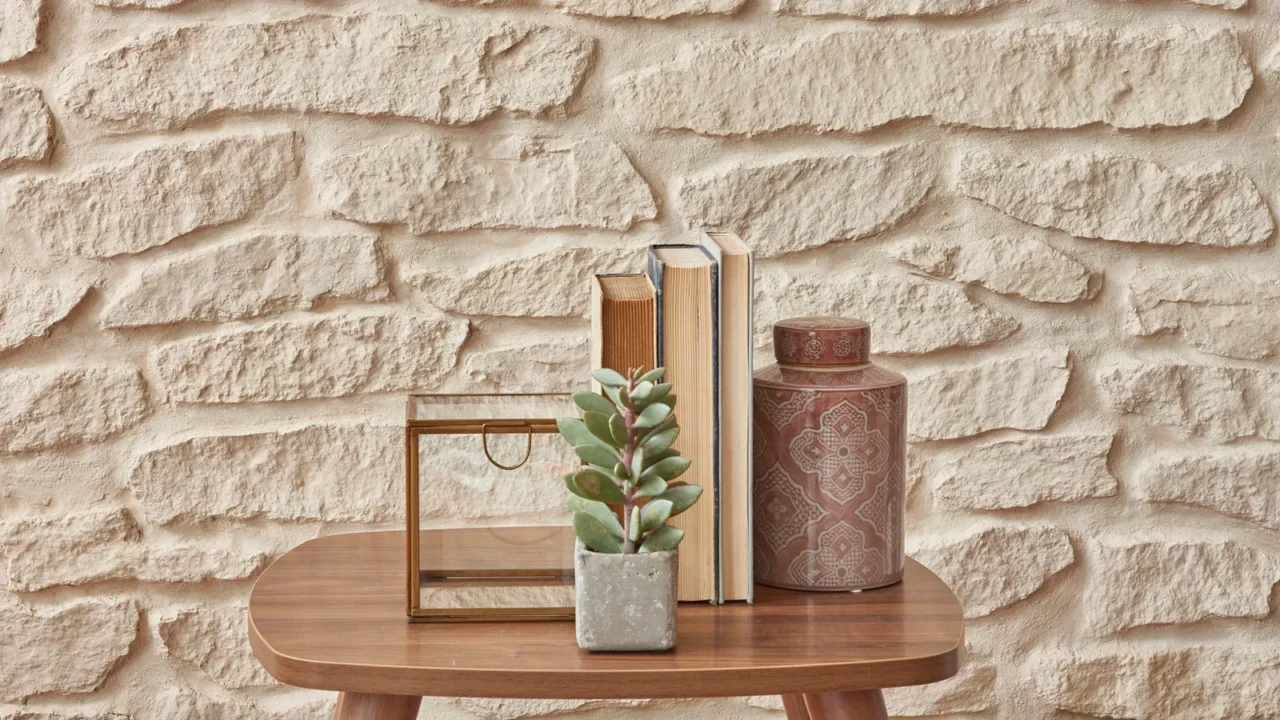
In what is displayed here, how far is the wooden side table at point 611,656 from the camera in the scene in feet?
2.51

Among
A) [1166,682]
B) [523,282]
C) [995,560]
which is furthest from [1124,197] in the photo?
[523,282]

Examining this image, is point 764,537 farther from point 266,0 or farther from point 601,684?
point 266,0

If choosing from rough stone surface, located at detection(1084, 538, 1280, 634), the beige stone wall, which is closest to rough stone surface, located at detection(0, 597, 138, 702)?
the beige stone wall

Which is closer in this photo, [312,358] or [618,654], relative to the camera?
[618,654]

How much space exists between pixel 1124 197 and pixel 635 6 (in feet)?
1.94

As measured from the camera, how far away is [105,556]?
1357 mm

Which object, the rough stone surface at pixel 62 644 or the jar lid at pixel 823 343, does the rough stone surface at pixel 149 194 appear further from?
the jar lid at pixel 823 343

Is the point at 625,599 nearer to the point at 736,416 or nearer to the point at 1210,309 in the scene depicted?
the point at 736,416

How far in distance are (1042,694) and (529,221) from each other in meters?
0.81

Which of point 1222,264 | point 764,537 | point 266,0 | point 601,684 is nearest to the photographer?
point 601,684

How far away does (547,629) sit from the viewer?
84cm

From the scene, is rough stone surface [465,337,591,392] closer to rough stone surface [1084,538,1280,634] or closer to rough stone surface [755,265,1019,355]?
rough stone surface [755,265,1019,355]

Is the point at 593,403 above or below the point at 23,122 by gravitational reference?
below

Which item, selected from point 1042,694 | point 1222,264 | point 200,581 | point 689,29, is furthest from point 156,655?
point 1222,264
